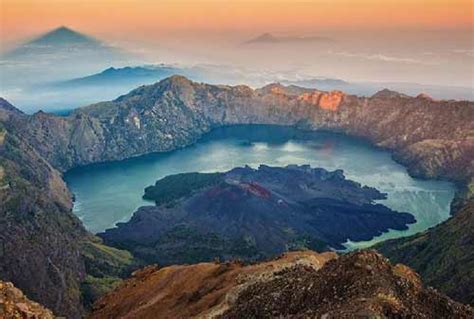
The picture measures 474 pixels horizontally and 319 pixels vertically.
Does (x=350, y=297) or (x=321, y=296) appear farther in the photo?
(x=321, y=296)

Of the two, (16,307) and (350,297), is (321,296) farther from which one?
(16,307)

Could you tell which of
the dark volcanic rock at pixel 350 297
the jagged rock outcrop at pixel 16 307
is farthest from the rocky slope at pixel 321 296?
the jagged rock outcrop at pixel 16 307

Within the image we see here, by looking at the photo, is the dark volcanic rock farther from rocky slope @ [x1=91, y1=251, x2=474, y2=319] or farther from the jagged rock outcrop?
the jagged rock outcrop

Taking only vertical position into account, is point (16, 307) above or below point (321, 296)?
below

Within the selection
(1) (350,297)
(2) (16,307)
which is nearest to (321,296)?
(1) (350,297)

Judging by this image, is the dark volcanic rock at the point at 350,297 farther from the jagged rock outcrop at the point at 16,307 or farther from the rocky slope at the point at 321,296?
the jagged rock outcrop at the point at 16,307

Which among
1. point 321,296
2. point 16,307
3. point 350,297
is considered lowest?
point 16,307

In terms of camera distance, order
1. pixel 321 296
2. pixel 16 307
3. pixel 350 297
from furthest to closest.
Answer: pixel 16 307 < pixel 321 296 < pixel 350 297

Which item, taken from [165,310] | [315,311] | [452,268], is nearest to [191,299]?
[165,310]

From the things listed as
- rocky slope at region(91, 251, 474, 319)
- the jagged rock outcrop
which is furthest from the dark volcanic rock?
the jagged rock outcrop
